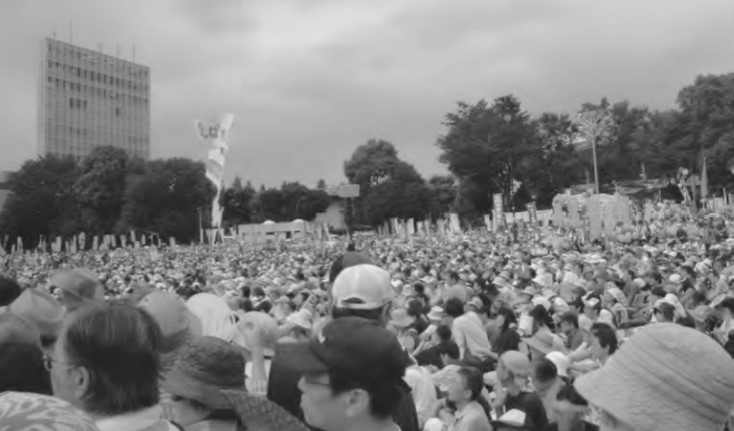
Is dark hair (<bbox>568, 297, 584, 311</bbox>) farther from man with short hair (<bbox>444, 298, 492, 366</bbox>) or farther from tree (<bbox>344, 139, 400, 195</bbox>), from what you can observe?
tree (<bbox>344, 139, 400, 195</bbox>)

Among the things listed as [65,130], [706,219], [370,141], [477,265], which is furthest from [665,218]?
[65,130]

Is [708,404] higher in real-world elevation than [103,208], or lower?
lower

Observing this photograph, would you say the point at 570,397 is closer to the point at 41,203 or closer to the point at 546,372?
the point at 546,372

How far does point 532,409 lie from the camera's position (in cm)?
484

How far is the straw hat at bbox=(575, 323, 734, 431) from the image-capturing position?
1660 mm

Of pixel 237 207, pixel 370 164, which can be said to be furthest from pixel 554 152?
pixel 237 207

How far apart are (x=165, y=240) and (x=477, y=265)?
53398 mm

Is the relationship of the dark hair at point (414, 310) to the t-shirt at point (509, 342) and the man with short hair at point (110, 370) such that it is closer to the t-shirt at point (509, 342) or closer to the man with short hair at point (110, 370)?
the t-shirt at point (509, 342)

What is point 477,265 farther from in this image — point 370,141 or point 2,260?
point 370,141

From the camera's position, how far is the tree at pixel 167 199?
67500 mm

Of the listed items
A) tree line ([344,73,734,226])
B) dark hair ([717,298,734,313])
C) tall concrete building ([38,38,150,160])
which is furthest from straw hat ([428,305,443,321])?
tall concrete building ([38,38,150,160])


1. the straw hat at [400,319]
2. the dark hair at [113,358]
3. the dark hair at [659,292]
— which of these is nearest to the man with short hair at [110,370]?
the dark hair at [113,358]

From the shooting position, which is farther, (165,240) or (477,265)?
(165,240)

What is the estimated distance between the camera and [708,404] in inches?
65.4
